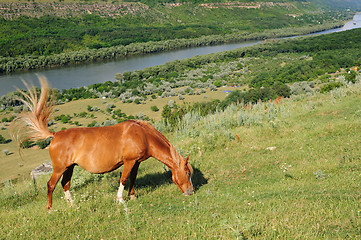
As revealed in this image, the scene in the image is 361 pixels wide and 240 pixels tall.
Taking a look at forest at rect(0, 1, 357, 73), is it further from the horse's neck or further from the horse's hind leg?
the horse's neck

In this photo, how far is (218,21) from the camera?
155625mm

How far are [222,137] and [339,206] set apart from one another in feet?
23.6

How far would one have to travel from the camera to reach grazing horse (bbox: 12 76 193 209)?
672 cm

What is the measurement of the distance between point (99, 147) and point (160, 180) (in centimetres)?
263

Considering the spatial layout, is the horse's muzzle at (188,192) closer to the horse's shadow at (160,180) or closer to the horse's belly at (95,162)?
the horse's shadow at (160,180)

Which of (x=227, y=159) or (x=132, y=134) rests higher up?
(x=132, y=134)

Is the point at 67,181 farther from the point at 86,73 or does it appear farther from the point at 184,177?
the point at 86,73

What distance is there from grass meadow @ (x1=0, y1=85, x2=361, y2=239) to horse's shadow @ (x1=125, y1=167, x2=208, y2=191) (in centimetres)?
3

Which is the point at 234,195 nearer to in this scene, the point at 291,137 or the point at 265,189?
the point at 265,189

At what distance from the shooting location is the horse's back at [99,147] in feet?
22.0

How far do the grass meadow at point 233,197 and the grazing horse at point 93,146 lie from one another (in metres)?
0.72

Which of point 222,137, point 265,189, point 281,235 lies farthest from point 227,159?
point 281,235

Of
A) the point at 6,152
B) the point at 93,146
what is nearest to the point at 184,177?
the point at 93,146

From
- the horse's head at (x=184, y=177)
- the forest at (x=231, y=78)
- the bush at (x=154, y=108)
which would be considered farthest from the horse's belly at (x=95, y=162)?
the bush at (x=154, y=108)
